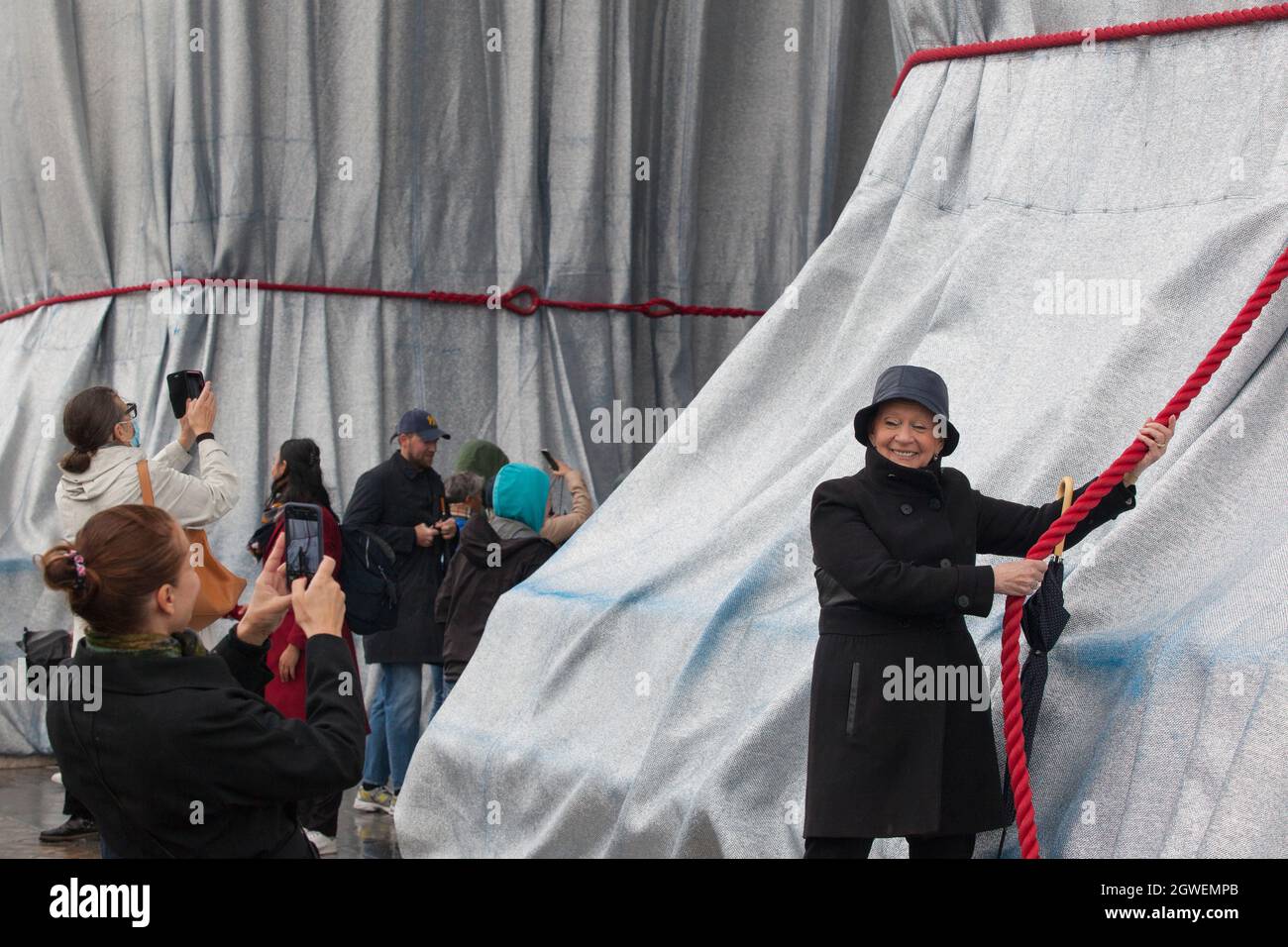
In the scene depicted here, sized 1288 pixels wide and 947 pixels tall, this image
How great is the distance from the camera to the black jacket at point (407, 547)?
266 inches

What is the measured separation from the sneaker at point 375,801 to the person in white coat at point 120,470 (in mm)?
1625

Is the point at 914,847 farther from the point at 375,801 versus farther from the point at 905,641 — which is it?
the point at 375,801

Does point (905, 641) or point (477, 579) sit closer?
point (905, 641)

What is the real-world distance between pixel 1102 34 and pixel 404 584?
3.45 m

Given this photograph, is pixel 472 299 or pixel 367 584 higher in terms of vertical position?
pixel 472 299

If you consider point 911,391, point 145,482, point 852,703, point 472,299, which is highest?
point 472,299

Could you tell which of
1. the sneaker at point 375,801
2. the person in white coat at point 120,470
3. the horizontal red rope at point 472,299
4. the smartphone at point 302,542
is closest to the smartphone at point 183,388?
the person in white coat at point 120,470

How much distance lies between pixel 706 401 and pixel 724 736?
1502mm

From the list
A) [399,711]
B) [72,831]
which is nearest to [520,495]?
[399,711]

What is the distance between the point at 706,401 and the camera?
Result: 5.89 metres

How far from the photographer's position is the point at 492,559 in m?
6.43

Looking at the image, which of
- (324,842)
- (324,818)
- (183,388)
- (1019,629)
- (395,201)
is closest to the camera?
(1019,629)
